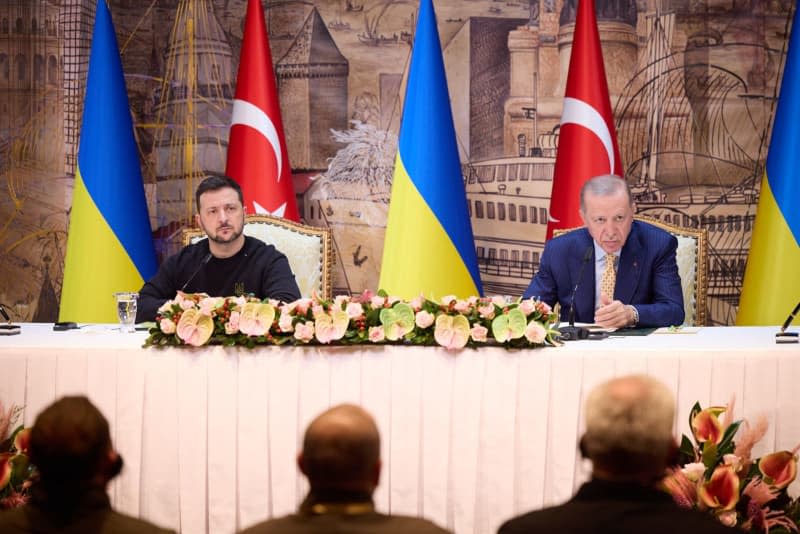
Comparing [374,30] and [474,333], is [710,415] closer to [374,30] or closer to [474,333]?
[474,333]

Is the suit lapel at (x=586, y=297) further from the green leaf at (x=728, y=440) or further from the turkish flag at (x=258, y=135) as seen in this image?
the turkish flag at (x=258, y=135)

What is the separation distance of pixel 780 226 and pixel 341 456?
3.87m

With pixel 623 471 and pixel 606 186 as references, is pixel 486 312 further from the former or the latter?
pixel 623 471

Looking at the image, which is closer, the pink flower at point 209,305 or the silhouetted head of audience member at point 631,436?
the silhouetted head of audience member at point 631,436

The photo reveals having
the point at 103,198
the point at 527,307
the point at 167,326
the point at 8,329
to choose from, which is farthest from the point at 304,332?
the point at 103,198

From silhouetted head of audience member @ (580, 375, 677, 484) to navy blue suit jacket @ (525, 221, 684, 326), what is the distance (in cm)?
227

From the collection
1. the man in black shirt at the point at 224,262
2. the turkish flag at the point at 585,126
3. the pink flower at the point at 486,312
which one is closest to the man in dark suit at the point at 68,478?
the pink flower at the point at 486,312

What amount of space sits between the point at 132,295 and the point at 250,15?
229cm

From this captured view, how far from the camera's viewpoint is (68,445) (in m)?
1.44

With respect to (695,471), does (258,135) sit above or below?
above

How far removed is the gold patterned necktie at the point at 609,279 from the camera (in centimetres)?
380

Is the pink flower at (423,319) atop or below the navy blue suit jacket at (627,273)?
below

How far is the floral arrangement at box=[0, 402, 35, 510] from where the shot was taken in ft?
8.64

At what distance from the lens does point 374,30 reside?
5.22m
